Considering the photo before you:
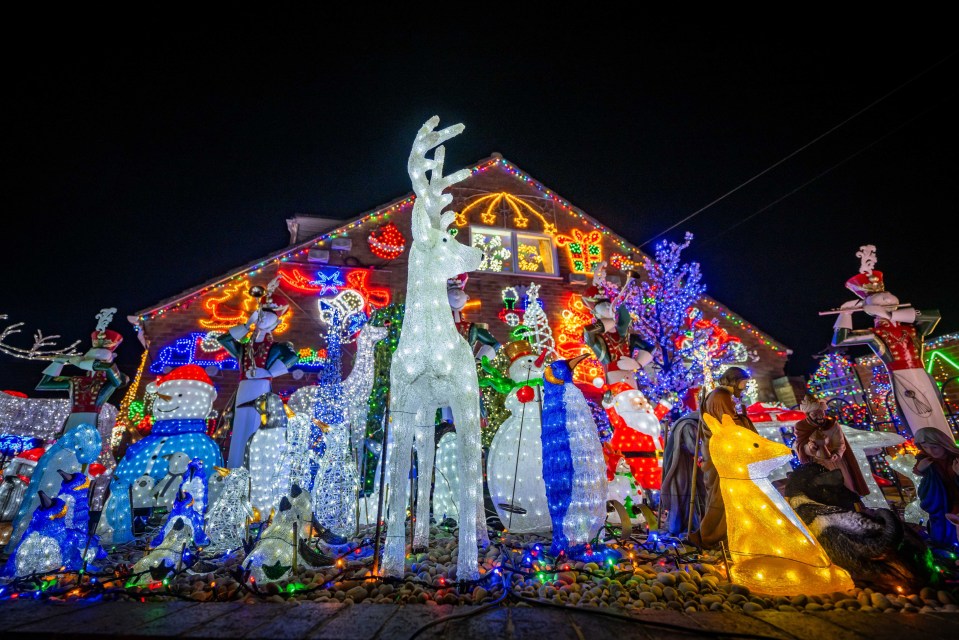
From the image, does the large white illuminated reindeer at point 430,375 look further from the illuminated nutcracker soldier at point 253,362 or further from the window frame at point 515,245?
the window frame at point 515,245

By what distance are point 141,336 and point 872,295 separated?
43.7ft

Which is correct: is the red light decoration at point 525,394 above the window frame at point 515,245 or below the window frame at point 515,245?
below

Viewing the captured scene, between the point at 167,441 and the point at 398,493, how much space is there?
155 inches

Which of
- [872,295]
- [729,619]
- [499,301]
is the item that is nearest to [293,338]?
[499,301]

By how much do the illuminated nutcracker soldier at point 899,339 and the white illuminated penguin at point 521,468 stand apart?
5.66 meters

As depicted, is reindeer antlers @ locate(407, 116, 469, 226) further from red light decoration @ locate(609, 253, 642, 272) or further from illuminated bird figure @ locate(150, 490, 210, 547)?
red light decoration @ locate(609, 253, 642, 272)

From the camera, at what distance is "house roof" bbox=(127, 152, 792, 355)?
839 centimetres

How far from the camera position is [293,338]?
8.73 metres

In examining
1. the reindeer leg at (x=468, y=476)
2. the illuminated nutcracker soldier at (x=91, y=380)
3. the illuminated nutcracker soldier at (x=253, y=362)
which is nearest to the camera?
the reindeer leg at (x=468, y=476)

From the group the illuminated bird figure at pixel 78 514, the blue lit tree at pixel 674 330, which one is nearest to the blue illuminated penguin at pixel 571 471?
the illuminated bird figure at pixel 78 514

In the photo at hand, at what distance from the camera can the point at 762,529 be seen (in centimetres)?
255

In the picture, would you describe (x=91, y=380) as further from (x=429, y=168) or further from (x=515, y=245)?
(x=515, y=245)

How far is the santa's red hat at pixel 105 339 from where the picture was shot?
19.5 feet

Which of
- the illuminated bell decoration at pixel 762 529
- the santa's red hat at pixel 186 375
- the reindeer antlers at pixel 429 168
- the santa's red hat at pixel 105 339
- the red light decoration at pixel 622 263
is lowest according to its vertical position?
the illuminated bell decoration at pixel 762 529
